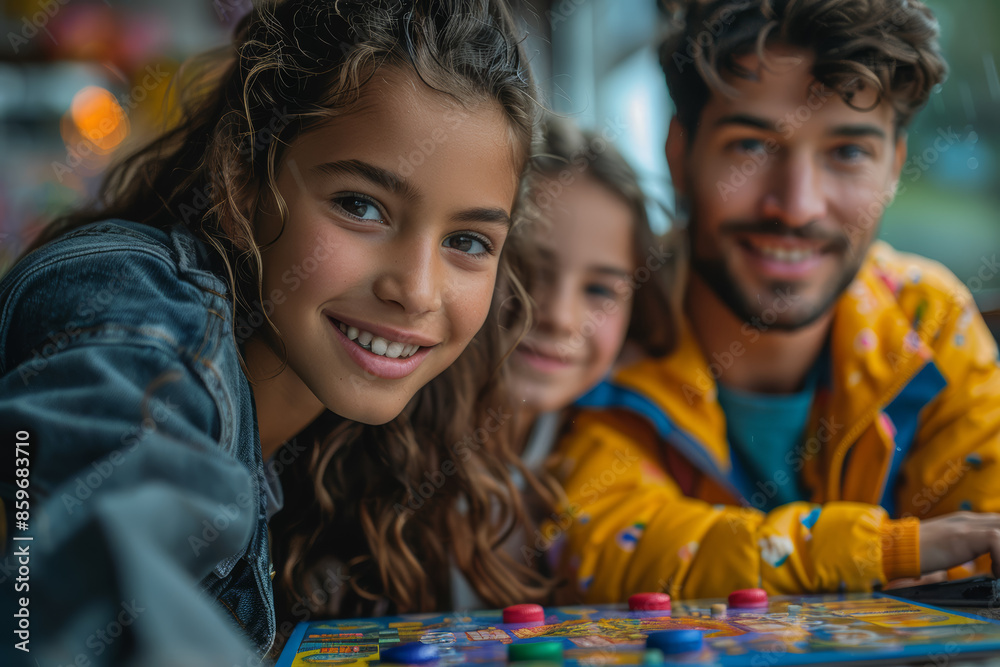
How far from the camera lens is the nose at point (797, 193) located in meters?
0.98

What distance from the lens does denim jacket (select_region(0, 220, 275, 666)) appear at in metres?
0.44

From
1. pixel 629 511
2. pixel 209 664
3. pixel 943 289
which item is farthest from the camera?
pixel 943 289

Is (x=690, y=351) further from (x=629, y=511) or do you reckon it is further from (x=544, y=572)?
(x=544, y=572)

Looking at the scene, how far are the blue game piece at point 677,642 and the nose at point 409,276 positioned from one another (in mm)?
344

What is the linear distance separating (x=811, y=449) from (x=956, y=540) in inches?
8.4

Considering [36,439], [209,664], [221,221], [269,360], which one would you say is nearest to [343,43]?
[221,221]

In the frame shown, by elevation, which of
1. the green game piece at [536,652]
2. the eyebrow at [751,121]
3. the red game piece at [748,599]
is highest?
the eyebrow at [751,121]

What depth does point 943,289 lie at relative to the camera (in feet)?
3.50

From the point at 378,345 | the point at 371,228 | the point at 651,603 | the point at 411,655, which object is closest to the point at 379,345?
the point at 378,345

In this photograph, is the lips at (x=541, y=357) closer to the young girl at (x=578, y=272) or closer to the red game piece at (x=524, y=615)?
the young girl at (x=578, y=272)

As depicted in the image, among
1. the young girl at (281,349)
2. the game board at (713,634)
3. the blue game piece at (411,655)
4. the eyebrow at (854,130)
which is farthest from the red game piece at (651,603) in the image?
the eyebrow at (854,130)

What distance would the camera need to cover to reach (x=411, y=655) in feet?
1.96

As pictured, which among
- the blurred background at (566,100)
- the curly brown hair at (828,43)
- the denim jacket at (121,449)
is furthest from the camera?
the blurred background at (566,100)

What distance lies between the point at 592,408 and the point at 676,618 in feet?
1.06
